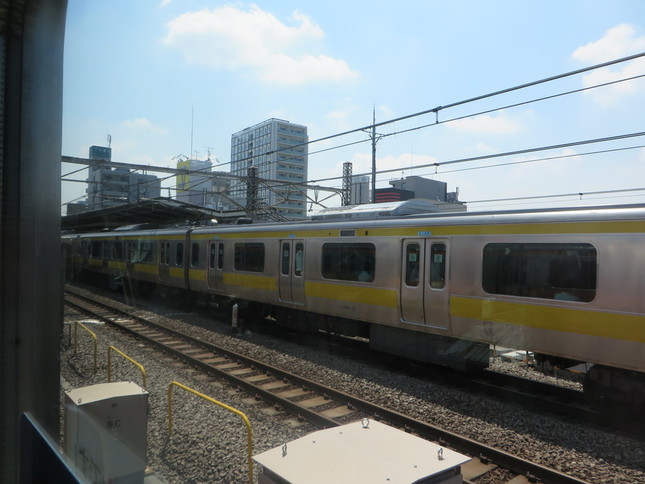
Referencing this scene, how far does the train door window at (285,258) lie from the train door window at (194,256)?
4585 mm

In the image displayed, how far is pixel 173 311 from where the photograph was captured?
48.8 feet

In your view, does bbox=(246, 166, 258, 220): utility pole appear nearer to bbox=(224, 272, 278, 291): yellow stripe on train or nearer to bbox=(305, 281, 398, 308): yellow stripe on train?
bbox=(224, 272, 278, 291): yellow stripe on train

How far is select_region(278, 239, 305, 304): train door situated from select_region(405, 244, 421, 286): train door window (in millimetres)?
2811

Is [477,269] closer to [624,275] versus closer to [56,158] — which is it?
[624,275]

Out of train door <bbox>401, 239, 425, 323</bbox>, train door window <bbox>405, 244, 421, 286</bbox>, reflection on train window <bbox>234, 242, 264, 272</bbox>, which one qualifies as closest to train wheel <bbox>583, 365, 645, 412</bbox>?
train door <bbox>401, 239, 425, 323</bbox>

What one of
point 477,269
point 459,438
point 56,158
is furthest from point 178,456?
point 477,269

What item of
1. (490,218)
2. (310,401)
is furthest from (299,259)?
(490,218)

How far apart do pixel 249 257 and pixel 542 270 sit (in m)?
7.42

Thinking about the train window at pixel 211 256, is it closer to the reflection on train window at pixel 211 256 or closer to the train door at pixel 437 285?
the reflection on train window at pixel 211 256

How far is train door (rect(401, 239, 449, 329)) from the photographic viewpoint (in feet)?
24.3

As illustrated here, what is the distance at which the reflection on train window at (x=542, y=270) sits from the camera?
5910mm

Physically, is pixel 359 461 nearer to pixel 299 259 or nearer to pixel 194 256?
pixel 299 259

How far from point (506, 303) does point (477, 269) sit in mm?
666

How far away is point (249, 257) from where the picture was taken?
1184cm
